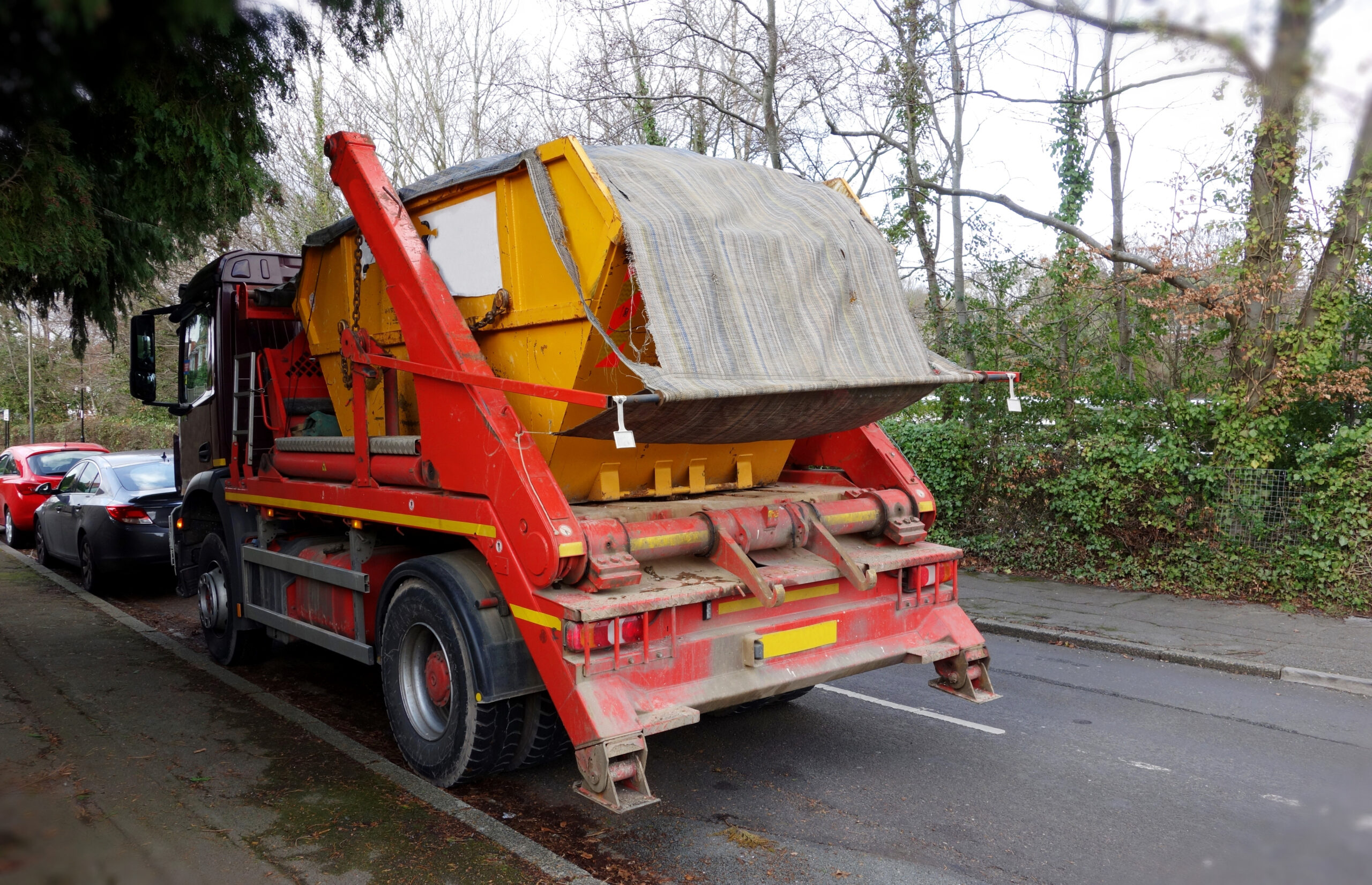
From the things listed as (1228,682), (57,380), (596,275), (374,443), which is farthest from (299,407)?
(57,380)

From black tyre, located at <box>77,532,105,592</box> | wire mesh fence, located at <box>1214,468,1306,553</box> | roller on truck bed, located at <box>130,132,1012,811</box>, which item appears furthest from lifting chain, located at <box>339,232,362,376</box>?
wire mesh fence, located at <box>1214,468,1306,553</box>

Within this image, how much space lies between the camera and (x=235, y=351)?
7055mm

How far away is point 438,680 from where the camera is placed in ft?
15.4

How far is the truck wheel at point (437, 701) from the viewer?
443 cm

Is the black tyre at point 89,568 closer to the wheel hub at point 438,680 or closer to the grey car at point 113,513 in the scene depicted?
the grey car at point 113,513

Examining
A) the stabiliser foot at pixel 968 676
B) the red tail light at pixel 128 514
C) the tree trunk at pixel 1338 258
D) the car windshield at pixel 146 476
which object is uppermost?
the tree trunk at pixel 1338 258

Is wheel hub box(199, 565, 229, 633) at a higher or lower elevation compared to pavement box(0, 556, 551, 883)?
higher

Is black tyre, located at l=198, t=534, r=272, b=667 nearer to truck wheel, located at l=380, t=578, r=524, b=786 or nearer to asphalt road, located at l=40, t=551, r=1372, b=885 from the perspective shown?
asphalt road, located at l=40, t=551, r=1372, b=885

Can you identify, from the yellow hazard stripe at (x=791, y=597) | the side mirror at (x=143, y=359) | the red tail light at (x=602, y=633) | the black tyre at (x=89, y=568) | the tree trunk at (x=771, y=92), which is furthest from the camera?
the tree trunk at (x=771, y=92)

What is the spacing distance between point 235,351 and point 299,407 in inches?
32.7

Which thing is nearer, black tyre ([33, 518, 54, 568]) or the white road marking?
the white road marking

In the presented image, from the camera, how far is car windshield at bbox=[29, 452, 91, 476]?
14461 mm

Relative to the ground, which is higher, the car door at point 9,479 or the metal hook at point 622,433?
the metal hook at point 622,433

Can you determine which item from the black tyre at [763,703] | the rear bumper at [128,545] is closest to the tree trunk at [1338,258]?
the black tyre at [763,703]
